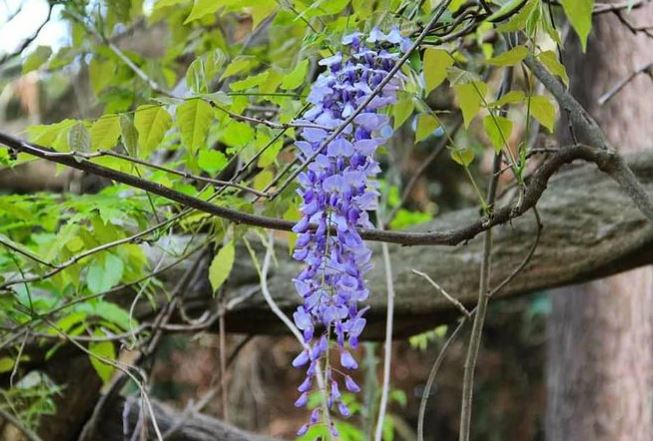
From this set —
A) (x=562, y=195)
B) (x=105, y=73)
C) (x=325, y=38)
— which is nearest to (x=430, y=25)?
(x=325, y=38)

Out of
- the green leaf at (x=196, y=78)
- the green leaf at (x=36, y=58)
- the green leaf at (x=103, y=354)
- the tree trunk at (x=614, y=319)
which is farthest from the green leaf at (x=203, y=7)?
the tree trunk at (x=614, y=319)

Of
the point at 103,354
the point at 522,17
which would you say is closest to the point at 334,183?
the point at 522,17

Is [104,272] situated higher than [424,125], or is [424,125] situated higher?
[424,125]

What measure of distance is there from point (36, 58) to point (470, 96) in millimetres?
667

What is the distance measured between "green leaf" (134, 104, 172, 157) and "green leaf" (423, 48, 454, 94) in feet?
0.87

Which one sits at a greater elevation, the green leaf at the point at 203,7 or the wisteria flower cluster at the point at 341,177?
the green leaf at the point at 203,7

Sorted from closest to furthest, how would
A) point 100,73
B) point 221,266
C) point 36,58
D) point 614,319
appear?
point 221,266 → point 36,58 → point 100,73 → point 614,319

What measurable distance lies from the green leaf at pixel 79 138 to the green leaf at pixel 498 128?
41 cm

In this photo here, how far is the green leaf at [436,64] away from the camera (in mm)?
935

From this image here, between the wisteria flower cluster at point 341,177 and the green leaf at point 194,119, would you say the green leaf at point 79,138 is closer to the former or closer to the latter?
the green leaf at point 194,119

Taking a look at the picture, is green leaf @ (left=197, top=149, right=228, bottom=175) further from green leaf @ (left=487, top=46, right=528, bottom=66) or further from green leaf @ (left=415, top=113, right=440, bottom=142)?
green leaf @ (left=487, top=46, right=528, bottom=66)

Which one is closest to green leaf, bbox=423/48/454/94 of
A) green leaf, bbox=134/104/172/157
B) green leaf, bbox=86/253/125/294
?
green leaf, bbox=134/104/172/157

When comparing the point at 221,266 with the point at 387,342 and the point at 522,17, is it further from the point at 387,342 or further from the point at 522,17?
the point at 522,17

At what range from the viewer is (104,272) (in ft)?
4.00
